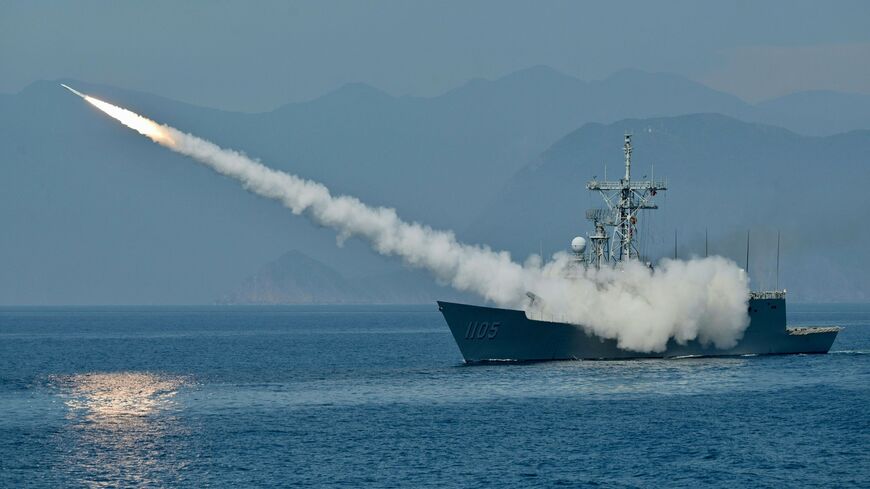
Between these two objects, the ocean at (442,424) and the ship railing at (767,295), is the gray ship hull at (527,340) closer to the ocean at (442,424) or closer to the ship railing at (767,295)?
the ship railing at (767,295)

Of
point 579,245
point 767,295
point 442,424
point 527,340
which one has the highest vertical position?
point 579,245

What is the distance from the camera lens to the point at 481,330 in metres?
70.9

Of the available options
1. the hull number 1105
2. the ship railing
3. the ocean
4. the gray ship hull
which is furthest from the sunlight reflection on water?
A: the ship railing

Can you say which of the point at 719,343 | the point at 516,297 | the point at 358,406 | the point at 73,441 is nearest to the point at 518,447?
the point at 358,406

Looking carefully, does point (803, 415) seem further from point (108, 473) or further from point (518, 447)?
point (108, 473)

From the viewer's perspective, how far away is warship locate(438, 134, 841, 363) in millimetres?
70812

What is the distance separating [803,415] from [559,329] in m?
20.9

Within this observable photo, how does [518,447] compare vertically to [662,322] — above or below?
below

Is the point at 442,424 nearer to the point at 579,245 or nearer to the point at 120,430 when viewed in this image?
the point at 120,430

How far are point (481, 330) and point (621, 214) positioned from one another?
597 inches

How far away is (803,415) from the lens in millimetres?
53688

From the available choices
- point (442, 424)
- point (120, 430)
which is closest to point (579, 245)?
→ point (442, 424)

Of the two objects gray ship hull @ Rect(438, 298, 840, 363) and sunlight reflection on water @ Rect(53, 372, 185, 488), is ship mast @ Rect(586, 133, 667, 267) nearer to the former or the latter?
gray ship hull @ Rect(438, 298, 840, 363)

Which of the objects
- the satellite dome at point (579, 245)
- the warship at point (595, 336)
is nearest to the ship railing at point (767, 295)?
the warship at point (595, 336)
